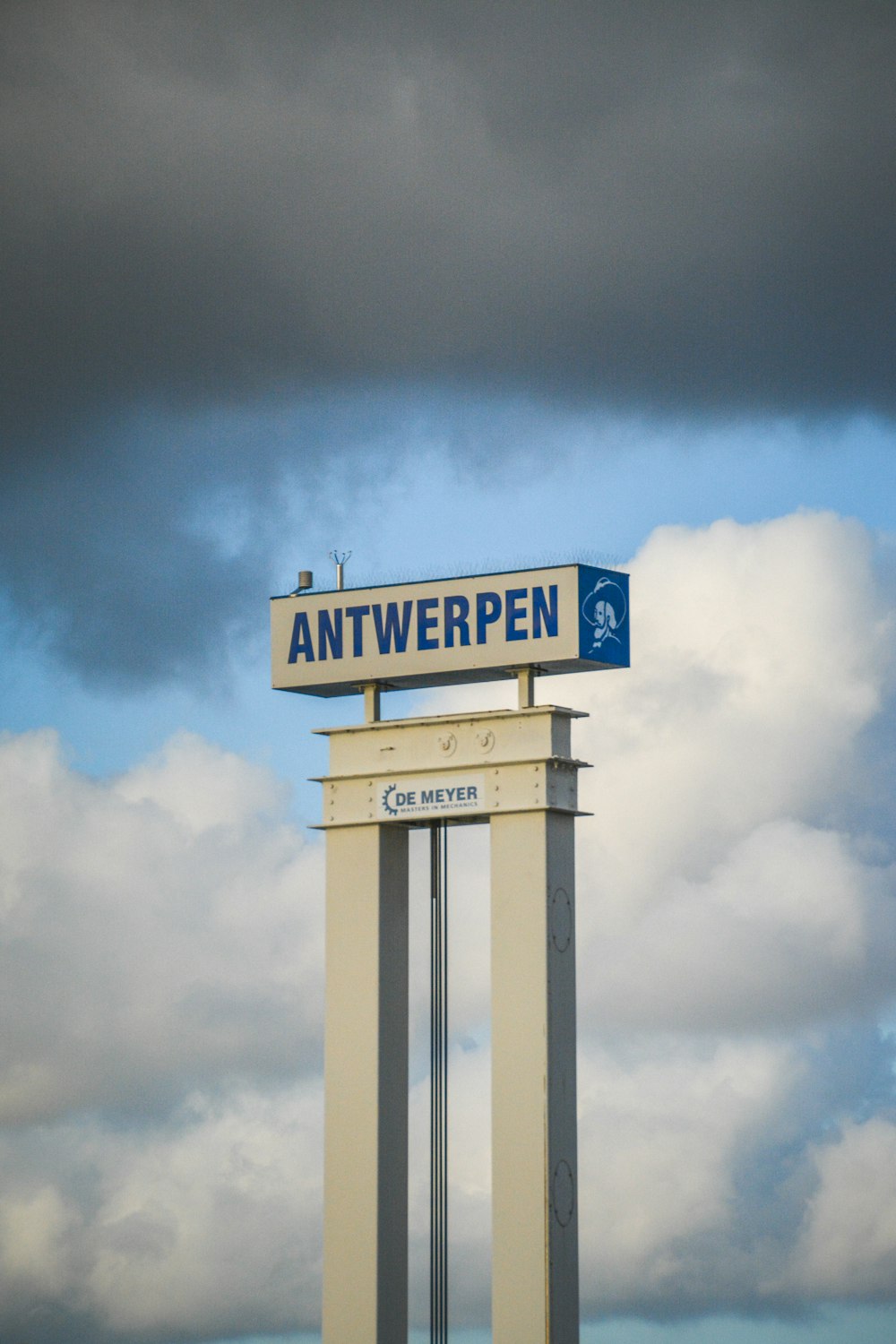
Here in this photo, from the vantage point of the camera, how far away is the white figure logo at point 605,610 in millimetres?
49719

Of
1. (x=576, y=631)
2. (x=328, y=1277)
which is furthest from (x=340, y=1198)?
(x=576, y=631)

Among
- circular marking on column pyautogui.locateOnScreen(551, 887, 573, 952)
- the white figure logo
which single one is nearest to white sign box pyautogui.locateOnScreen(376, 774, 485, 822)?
circular marking on column pyautogui.locateOnScreen(551, 887, 573, 952)

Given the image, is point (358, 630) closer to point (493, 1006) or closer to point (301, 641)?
point (301, 641)

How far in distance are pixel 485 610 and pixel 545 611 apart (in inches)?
51.6

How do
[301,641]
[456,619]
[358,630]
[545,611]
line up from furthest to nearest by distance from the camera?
1. [301,641]
2. [358,630]
3. [456,619]
4. [545,611]

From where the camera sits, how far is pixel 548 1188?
4766 cm

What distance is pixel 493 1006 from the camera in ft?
160

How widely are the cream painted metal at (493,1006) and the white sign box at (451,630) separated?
106cm

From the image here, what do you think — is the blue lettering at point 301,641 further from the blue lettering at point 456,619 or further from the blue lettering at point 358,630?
the blue lettering at point 456,619

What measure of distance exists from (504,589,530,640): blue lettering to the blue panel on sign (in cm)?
Answer: 120

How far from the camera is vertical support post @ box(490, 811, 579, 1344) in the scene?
47.5 meters

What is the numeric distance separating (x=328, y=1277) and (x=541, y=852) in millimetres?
9229

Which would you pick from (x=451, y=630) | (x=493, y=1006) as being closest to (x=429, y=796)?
(x=451, y=630)

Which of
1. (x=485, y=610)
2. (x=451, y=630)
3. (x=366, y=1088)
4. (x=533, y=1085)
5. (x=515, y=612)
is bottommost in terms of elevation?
(x=533, y=1085)
